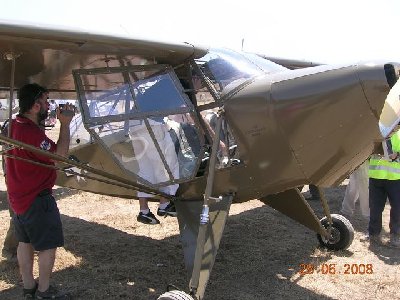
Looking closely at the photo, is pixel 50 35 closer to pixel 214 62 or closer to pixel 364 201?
pixel 214 62

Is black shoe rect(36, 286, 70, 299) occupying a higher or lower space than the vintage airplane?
lower

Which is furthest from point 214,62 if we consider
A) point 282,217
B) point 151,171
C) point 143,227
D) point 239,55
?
point 282,217

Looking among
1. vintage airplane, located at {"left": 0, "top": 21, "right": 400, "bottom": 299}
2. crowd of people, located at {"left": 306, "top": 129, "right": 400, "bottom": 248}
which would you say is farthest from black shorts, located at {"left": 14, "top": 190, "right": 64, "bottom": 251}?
crowd of people, located at {"left": 306, "top": 129, "right": 400, "bottom": 248}

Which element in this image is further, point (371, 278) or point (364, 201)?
point (364, 201)

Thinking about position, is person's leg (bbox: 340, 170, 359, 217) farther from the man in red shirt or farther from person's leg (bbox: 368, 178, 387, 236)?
the man in red shirt

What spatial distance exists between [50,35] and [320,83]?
2.36 metres

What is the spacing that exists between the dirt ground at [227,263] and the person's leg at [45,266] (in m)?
0.43

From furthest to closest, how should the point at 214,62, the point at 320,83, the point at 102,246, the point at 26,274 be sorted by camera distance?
the point at 102,246 → the point at 214,62 → the point at 26,274 → the point at 320,83

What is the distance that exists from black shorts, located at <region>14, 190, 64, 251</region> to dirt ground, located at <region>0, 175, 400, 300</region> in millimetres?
783

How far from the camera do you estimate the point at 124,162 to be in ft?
15.7

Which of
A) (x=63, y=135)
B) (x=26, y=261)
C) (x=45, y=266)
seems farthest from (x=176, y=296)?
(x=63, y=135)

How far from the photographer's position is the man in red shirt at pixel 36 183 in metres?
4.16
